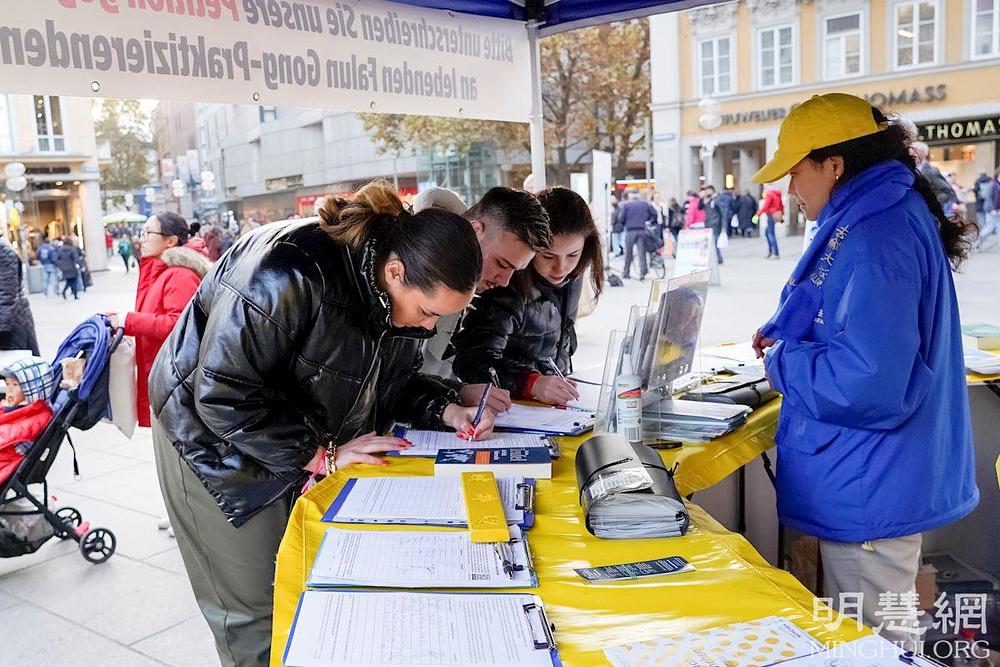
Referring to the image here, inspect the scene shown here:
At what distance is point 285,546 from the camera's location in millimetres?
1375

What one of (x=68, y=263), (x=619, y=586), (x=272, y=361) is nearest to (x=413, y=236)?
(x=272, y=361)

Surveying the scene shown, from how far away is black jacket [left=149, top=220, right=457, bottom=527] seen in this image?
1599 millimetres

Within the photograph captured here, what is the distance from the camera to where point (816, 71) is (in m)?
20.4

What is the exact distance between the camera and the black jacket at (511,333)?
93.7 inches

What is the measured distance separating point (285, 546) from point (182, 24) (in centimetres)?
152

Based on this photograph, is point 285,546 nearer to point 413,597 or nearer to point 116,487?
point 413,597

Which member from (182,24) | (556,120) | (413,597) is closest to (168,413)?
(413,597)

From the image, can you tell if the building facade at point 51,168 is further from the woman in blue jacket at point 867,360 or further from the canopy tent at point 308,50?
the woman in blue jacket at point 867,360

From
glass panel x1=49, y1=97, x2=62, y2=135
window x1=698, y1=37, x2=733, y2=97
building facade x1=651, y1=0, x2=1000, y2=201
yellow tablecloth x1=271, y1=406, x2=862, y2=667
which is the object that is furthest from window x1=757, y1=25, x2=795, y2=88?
yellow tablecloth x1=271, y1=406, x2=862, y2=667

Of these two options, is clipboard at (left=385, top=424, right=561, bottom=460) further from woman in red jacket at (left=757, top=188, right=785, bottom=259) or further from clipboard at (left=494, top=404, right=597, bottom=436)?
woman in red jacket at (left=757, top=188, right=785, bottom=259)

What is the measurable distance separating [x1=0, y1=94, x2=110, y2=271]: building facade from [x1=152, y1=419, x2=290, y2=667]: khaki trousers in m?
19.8

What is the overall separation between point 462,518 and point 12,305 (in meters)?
5.08

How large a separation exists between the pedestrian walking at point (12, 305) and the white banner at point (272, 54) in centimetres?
373

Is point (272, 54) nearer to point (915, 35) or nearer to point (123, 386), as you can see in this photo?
point (123, 386)
